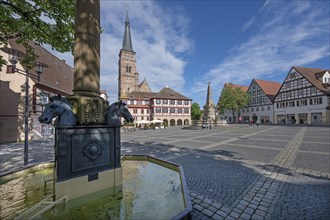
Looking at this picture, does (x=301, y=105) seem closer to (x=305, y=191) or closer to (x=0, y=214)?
(x=305, y=191)

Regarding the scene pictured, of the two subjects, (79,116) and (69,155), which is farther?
(79,116)

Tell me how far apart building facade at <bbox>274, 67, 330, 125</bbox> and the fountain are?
147ft

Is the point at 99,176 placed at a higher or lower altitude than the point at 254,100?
lower

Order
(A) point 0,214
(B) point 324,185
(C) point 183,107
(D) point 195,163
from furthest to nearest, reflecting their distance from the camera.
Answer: (C) point 183,107 < (D) point 195,163 < (B) point 324,185 < (A) point 0,214

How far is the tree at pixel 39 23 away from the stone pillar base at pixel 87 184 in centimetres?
531

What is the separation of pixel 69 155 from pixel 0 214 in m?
1.38

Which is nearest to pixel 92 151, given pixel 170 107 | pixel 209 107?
pixel 209 107

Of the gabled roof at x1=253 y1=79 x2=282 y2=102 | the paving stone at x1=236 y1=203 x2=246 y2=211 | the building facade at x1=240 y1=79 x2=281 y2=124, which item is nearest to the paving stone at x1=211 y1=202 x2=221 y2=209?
the paving stone at x1=236 y1=203 x2=246 y2=211

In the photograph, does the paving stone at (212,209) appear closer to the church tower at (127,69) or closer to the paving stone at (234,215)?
the paving stone at (234,215)

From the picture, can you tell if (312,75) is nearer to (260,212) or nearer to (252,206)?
(252,206)

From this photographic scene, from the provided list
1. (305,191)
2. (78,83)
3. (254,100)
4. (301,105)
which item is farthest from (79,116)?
(254,100)

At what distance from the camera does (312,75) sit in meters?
40.5

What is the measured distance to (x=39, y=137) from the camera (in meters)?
18.4

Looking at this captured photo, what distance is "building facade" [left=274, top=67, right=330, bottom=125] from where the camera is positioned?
117 ft
